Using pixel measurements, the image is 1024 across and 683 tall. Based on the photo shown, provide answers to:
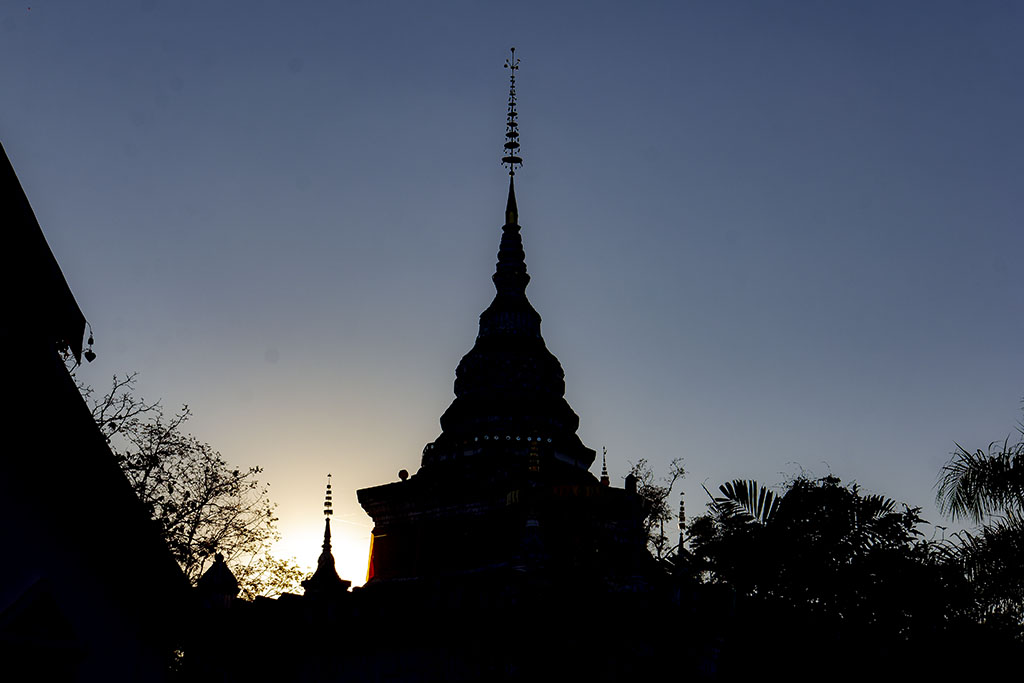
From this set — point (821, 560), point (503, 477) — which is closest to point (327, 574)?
point (503, 477)

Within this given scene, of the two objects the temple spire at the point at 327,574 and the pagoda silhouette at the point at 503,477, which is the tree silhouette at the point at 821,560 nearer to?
the pagoda silhouette at the point at 503,477

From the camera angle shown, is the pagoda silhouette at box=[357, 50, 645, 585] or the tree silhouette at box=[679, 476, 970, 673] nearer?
the tree silhouette at box=[679, 476, 970, 673]

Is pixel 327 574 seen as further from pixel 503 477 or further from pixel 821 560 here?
pixel 821 560

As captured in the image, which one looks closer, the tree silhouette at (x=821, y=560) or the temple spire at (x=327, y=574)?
the tree silhouette at (x=821, y=560)

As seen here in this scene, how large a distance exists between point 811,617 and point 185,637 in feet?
56.8

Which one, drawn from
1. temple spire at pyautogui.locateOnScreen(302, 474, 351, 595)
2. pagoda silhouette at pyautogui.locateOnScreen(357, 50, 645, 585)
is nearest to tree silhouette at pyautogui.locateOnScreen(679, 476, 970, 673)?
pagoda silhouette at pyautogui.locateOnScreen(357, 50, 645, 585)

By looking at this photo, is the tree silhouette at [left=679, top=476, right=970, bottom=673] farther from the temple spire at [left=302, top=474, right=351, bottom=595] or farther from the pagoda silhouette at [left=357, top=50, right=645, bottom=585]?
the temple spire at [left=302, top=474, right=351, bottom=595]

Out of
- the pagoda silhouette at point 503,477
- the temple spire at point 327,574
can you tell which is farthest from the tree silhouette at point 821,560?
the temple spire at point 327,574

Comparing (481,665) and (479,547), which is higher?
(479,547)

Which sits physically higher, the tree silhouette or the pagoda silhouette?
the pagoda silhouette

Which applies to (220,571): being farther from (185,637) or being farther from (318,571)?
(185,637)

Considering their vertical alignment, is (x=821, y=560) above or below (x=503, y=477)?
below

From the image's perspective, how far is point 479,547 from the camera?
40.8 metres

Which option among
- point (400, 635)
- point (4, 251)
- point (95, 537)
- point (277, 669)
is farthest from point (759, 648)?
point (4, 251)
